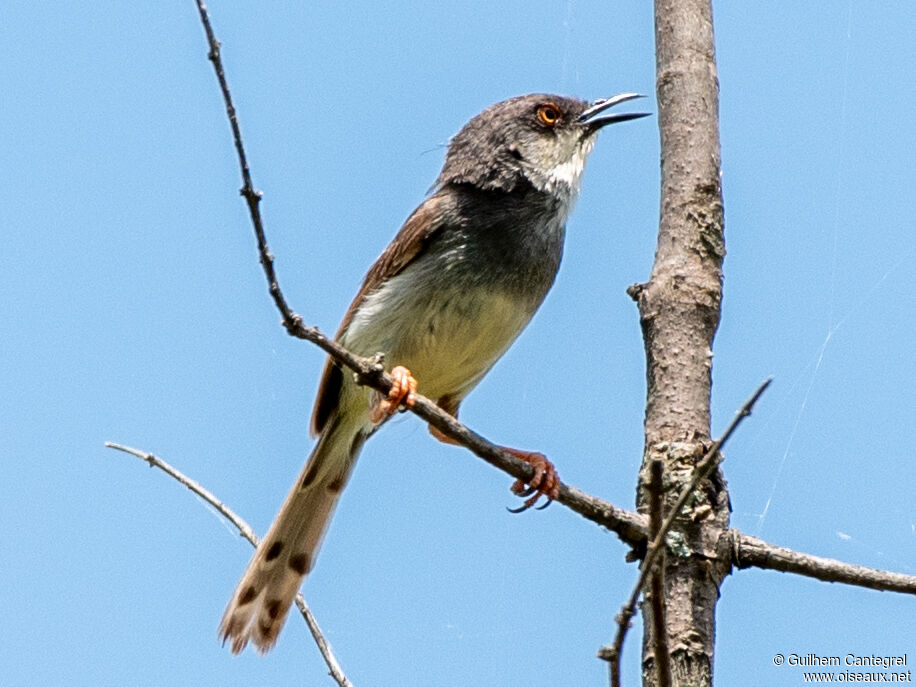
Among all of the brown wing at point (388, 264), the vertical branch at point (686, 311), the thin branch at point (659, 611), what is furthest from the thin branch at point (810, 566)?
the brown wing at point (388, 264)

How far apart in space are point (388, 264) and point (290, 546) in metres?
1.54

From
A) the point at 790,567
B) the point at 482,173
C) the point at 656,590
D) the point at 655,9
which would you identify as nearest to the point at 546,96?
the point at 482,173

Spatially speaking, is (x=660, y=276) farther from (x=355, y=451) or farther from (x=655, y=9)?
(x=355, y=451)

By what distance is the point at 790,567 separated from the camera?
11.4 feet

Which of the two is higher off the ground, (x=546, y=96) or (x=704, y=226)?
(x=546, y=96)

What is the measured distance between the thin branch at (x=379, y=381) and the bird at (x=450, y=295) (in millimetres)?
1126

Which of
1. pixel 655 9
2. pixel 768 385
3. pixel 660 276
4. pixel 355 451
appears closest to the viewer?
pixel 768 385

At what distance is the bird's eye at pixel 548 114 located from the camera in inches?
247

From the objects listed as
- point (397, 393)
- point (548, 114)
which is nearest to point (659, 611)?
point (397, 393)

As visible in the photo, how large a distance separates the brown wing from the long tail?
0.11 meters

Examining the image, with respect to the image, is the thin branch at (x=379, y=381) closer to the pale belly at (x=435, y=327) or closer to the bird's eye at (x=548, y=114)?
the pale belly at (x=435, y=327)

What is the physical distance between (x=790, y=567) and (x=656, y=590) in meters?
1.30

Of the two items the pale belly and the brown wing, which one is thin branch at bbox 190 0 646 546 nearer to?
the pale belly

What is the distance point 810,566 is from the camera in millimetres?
3400
